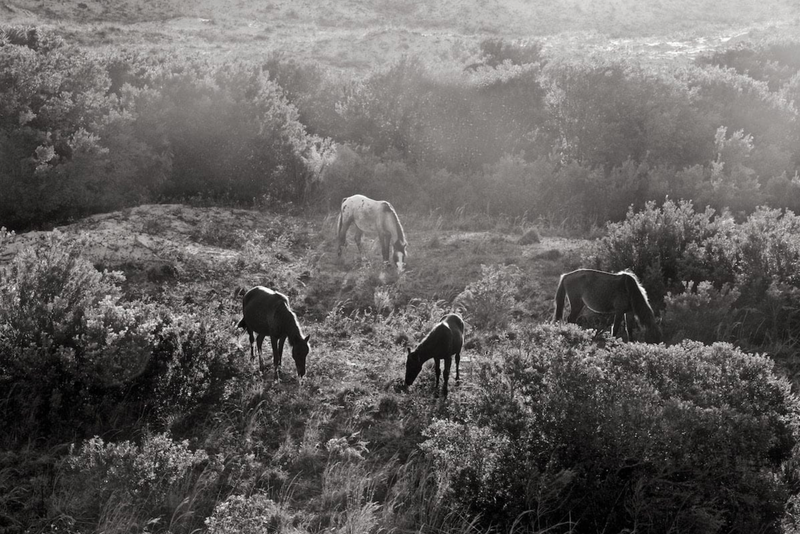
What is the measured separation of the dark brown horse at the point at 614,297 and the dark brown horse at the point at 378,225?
147 inches

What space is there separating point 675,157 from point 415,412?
52.8ft

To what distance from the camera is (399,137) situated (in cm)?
2253

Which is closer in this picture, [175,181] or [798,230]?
[798,230]

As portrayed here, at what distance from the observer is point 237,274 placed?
13.1m

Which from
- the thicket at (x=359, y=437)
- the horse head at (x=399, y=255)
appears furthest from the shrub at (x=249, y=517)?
the horse head at (x=399, y=255)

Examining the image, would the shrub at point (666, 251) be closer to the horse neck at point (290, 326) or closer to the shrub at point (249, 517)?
the horse neck at point (290, 326)

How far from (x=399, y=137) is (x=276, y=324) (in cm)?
1433

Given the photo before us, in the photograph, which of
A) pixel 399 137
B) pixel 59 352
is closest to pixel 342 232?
pixel 59 352

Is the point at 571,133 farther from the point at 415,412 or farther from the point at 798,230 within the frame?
the point at 415,412

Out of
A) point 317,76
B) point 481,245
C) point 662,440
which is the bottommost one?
point 481,245

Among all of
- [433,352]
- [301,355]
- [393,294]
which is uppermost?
[433,352]

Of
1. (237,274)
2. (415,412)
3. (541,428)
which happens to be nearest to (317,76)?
(237,274)

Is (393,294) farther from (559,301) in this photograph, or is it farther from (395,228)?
(559,301)

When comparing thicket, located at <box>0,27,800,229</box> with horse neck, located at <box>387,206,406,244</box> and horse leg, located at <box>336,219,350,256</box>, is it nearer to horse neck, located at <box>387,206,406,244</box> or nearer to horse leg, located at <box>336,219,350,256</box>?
horse leg, located at <box>336,219,350,256</box>
